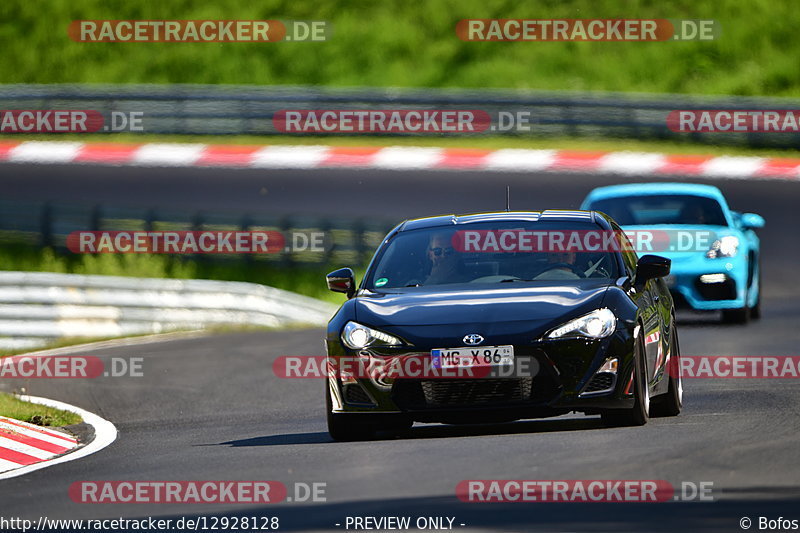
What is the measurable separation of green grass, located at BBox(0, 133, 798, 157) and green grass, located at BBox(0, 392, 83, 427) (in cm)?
A: 1409

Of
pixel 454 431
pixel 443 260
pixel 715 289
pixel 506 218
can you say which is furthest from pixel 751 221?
pixel 454 431

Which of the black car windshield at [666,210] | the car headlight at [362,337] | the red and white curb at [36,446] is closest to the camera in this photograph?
the car headlight at [362,337]

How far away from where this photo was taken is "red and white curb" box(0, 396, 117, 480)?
9.52 metres

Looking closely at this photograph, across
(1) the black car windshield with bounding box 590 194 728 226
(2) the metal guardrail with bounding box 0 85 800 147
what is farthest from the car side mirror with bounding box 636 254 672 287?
(2) the metal guardrail with bounding box 0 85 800 147

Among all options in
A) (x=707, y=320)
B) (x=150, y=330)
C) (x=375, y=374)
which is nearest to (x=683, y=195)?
(x=707, y=320)

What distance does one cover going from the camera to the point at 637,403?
9203 mm

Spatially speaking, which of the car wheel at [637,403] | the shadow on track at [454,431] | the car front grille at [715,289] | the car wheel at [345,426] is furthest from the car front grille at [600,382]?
the car front grille at [715,289]

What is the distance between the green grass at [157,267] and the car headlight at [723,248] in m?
6.98

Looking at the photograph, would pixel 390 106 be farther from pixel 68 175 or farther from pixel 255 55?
pixel 255 55

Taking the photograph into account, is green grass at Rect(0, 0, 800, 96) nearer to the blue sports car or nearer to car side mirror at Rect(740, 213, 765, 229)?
the blue sports car

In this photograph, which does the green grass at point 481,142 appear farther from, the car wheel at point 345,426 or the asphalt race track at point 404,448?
the car wheel at point 345,426

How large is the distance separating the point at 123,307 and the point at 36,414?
7.10 metres

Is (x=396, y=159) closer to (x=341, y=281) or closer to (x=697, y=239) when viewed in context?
(x=697, y=239)

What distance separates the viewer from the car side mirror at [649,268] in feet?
32.5
